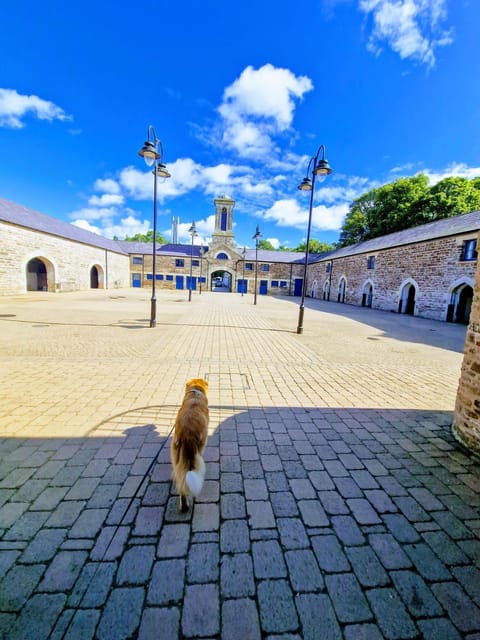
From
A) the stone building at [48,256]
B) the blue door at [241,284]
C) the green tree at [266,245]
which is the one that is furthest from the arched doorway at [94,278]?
the green tree at [266,245]

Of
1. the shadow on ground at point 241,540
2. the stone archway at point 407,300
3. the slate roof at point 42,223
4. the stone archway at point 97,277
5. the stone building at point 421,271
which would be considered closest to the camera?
the shadow on ground at point 241,540

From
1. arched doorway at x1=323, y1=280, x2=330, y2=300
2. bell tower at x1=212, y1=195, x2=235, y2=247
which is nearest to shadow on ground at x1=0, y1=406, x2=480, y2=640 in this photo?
arched doorway at x1=323, y1=280, x2=330, y2=300

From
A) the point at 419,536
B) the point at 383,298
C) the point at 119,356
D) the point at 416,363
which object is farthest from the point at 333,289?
the point at 419,536

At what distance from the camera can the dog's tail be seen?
2008 millimetres

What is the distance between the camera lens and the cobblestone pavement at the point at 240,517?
5.24 feet

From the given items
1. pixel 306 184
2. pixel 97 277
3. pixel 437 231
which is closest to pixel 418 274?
pixel 437 231

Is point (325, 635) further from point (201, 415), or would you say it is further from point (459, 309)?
point (459, 309)

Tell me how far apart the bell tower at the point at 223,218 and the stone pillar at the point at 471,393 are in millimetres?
43845

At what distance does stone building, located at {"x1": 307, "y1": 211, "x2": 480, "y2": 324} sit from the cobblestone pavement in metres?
15.7

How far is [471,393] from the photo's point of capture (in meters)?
3.42

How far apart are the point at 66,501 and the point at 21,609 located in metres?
0.83

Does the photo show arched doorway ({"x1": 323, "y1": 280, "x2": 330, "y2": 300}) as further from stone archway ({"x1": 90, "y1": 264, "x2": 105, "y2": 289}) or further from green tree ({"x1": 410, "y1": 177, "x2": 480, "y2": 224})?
stone archway ({"x1": 90, "y1": 264, "x2": 105, "y2": 289})

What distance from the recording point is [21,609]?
1.57m

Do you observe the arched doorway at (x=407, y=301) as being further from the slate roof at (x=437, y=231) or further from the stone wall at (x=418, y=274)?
the slate roof at (x=437, y=231)
